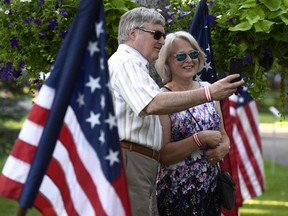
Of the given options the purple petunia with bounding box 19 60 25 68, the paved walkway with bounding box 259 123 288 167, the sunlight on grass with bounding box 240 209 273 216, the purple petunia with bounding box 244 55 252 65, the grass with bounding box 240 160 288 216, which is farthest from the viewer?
the paved walkway with bounding box 259 123 288 167

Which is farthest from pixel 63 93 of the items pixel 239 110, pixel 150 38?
pixel 239 110

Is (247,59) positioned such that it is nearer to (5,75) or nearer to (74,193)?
(5,75)

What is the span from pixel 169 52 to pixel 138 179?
0.81 metres

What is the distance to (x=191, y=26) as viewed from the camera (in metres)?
6.89

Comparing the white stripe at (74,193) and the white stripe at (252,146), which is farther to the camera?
the white stripe at (252,146)

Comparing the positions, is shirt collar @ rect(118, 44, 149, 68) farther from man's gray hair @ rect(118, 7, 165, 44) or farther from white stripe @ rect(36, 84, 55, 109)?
white stripe @ rect(36, 84, 55, 109)

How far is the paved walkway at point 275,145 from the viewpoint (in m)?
23.8

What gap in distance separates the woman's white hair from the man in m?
0.25

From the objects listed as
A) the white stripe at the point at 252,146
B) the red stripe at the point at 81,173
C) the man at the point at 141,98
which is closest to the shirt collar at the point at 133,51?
the man at the point at 141,98

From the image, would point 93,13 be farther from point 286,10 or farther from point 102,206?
point 286,10

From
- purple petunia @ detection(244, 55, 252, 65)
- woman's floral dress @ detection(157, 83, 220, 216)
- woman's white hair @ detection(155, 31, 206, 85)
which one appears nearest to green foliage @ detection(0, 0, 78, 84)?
woman's white hair @ detection(155, 31, 206, 85)

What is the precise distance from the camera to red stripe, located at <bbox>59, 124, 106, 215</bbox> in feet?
15.8

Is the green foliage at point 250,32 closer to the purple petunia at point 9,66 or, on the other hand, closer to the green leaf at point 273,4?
the green leaf at point 273,4

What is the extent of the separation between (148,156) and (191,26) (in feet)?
4.07
